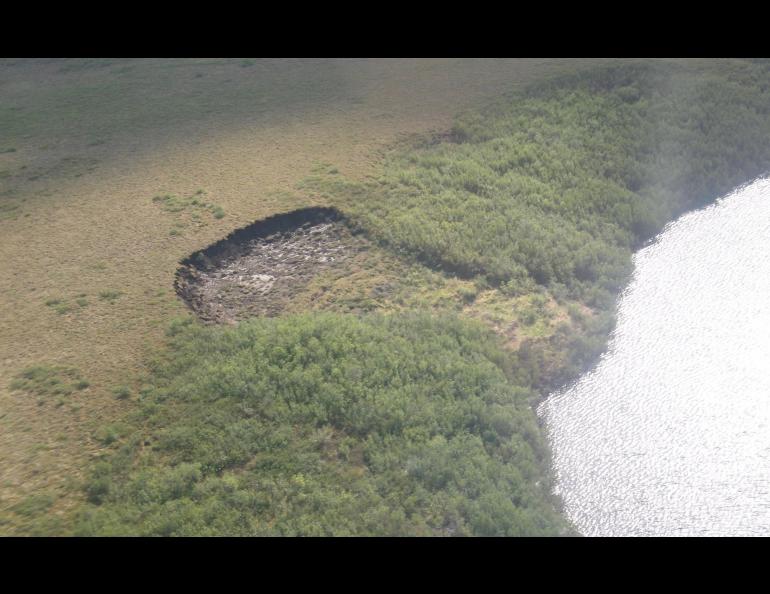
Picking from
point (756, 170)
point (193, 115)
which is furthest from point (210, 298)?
point (756, 170)

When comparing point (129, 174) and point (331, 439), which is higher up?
point (129, 174)

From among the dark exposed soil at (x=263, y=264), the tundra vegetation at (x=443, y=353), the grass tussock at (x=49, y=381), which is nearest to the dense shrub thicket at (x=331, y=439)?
the tundra vegetation at (x=443, y=353)

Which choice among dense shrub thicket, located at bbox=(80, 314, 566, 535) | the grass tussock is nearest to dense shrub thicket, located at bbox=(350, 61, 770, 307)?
dense shrub thicket, located at bbox=(80, 314, 566, 535)

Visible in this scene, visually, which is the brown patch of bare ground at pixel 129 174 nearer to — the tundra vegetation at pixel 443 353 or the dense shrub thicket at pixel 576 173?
the tundra vegetation at pixel 443 353

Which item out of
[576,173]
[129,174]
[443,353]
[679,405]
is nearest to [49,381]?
[443,353]

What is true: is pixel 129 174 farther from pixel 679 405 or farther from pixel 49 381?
pixel 679 405

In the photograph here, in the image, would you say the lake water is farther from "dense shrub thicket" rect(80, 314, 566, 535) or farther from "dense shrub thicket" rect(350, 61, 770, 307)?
"dense shrub thicket" rect(350, 61, 770, 307)
